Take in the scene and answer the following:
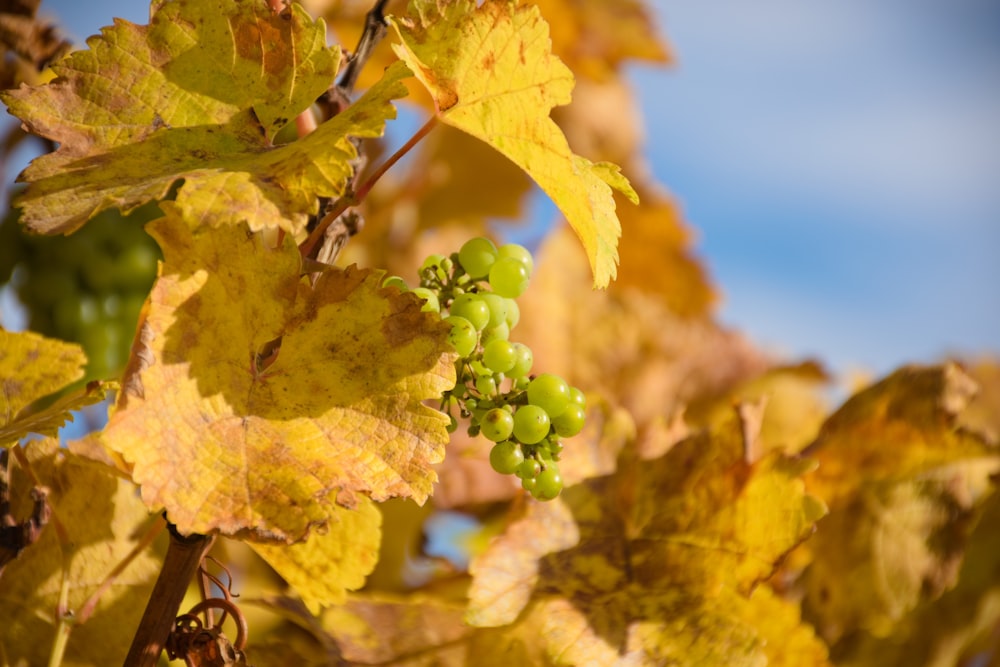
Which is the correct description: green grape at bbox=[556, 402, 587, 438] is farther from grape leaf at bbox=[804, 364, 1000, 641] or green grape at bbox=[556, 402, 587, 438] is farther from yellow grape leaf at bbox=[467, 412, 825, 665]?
grape leaf at bbox=[804, 364, 1000, 641]

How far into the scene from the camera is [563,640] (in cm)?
46

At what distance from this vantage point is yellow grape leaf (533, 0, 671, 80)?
1.07 meters

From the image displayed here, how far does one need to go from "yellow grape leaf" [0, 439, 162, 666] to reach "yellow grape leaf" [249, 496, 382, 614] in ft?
0.28

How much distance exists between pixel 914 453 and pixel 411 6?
46cm

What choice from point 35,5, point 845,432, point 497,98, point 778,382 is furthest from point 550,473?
point 778,382

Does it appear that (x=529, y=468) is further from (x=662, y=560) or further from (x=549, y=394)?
(x=662, y=560)

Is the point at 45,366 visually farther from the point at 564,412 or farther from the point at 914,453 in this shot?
the point at 914,453

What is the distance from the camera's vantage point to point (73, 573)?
0.48 meters

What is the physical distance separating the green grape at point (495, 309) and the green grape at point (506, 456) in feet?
0.17

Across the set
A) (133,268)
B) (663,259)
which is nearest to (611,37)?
(663,259)

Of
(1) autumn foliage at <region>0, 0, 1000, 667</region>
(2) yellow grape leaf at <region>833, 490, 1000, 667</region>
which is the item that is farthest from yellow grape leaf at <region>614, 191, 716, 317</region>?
(2) yellow grape leaf at <region>833, 490, 1000, 667</region>

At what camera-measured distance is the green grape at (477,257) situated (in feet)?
1.34

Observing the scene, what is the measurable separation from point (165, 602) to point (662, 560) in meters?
0.27

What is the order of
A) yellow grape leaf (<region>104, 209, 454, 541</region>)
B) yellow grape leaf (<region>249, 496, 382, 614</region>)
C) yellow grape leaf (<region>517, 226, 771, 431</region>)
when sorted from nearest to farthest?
yellow grape leaf (<region>104, 209, 454, 541</region>)
yellow grape leaf (<region>249, 496, 382, 614</region>)
yellow grape leaf (<region>517, 226, 771, 431</region>)
